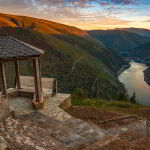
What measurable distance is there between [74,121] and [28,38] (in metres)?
88.0

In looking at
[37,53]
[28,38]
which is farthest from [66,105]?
[28,38]

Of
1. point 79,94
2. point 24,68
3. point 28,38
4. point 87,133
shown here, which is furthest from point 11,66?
point 87,133

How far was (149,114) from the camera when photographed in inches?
553

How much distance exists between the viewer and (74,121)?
399 inches

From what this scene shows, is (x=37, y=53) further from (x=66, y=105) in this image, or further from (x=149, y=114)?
(x=149, y=114)

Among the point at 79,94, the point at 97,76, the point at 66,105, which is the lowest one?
the point at 97,76

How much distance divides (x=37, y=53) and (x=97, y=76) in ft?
254

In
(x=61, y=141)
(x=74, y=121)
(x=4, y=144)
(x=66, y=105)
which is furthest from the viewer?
(x=66, y=105)

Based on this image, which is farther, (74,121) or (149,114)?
(149,114)

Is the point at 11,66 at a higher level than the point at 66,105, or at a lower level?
lower

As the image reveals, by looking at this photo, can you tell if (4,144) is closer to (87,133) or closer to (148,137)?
(87,133)

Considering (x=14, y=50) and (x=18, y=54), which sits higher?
(x=14, y=50)

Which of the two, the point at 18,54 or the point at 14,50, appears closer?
the point at 18,54

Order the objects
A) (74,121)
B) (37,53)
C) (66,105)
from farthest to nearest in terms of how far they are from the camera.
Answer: (66,105) < (37,53) < (74,121)
